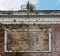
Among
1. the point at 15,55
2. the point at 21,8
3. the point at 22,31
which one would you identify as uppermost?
the point at 21,8

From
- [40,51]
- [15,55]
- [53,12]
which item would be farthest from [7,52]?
[53,12]

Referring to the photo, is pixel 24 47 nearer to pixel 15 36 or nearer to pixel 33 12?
pixel 15 36

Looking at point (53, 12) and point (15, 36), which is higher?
point (53, 12)

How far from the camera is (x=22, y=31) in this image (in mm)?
16875

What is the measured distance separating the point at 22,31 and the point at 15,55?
3.91 feet

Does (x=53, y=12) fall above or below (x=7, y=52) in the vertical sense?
above

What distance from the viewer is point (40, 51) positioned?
1684 cm

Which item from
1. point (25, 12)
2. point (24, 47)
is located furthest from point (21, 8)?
point (24, 47)

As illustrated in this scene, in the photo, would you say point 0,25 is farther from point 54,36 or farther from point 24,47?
point 54,36

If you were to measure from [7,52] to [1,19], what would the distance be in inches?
62.7

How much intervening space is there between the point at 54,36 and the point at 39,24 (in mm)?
912

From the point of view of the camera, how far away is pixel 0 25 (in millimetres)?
16859

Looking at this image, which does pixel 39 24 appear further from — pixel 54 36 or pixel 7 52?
pixel 7 52

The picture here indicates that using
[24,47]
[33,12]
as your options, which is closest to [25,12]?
[33,12]
